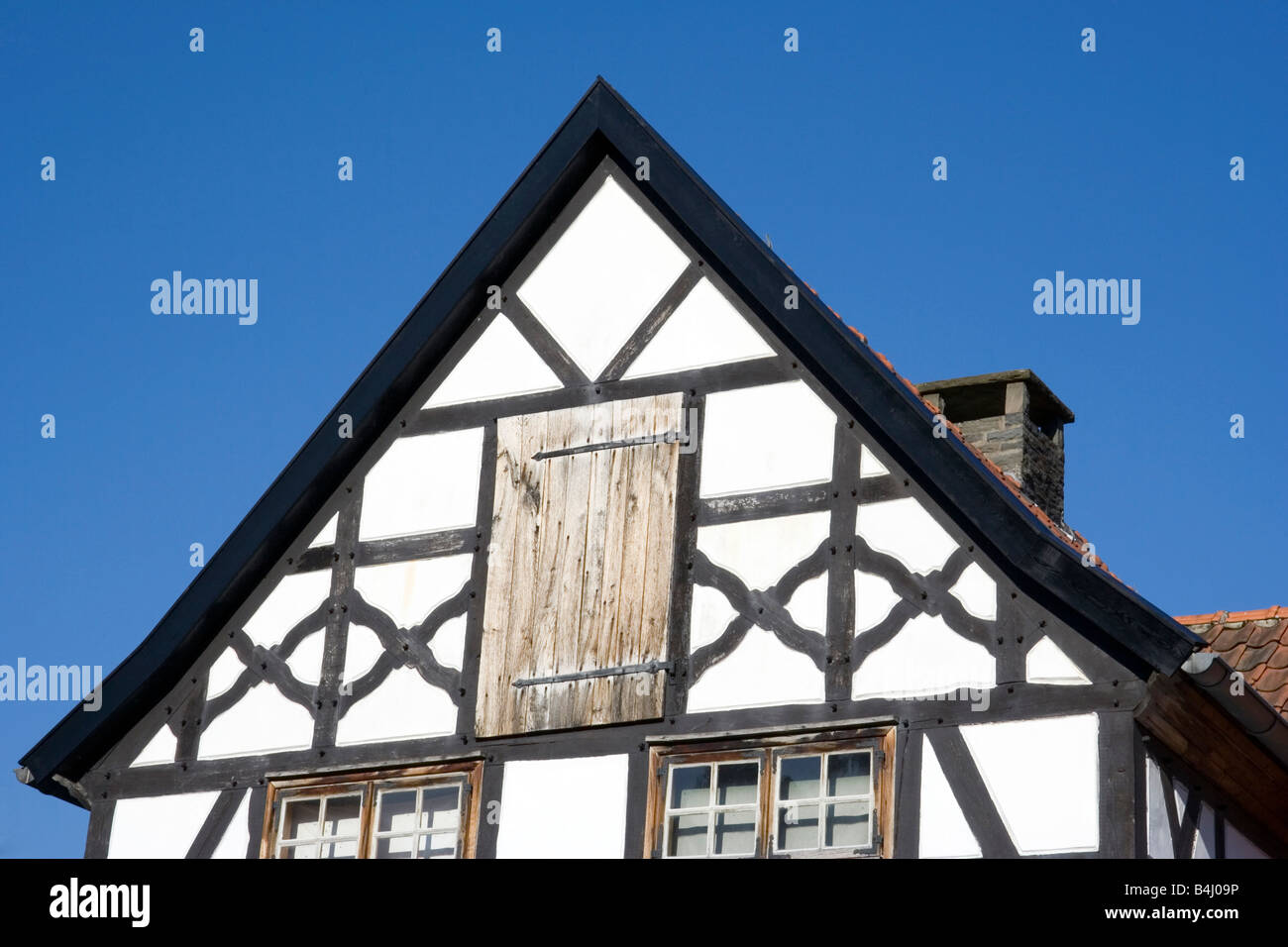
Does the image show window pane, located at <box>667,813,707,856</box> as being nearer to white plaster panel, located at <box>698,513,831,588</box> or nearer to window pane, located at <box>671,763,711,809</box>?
window pane, located at <box>671,763,711,809</box>

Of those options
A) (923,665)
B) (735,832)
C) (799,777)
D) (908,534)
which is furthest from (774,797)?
(908,534)

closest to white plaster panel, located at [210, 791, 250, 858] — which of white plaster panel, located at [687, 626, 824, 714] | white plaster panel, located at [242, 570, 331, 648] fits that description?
white plaster panel, located at [242, 570, 331, 648]

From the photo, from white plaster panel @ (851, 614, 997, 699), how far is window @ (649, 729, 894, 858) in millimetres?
258

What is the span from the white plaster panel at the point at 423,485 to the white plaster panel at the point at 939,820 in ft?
10.8

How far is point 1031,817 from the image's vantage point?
10.3m

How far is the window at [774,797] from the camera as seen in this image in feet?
35.3

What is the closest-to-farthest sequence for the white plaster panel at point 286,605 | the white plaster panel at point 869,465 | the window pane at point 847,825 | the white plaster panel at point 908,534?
the window pane at point 847,825
the white plaster panel at point 908,534
the white plaster panel at point 869,465
the white plaster panel at point 286,605

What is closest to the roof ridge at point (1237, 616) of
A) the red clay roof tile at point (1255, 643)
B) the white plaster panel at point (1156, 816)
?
the red clay roof tile at point (1255, 643)

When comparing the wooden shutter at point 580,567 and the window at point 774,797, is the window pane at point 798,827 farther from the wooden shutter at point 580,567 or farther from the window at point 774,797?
the wooden shutter at point 580,567

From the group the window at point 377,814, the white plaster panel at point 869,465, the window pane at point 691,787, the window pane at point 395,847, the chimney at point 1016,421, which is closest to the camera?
the window pane at point 691,787

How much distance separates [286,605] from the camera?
12.8 m

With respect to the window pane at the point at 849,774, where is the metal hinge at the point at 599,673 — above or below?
above
